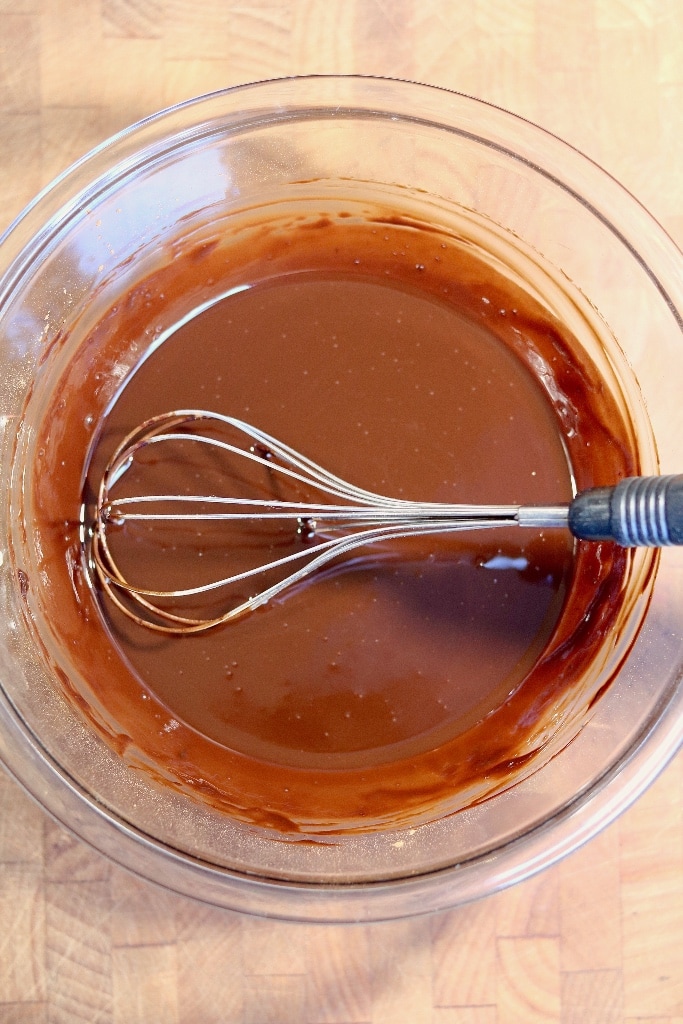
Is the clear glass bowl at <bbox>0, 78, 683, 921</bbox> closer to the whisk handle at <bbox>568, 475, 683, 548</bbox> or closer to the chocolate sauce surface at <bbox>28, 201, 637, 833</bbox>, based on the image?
the chocolate sauce surface at <bbox>28, 201, 637, 833</bbox>

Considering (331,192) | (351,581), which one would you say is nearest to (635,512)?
(351,581)

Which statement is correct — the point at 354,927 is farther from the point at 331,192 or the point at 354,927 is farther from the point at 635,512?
the point at 331,192

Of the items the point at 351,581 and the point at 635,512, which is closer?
the point at 635,512

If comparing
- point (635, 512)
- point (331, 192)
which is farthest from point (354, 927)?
point (331, 192)

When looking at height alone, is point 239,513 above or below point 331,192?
below

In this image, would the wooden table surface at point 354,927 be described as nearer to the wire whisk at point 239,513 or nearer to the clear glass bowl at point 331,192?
the clear glass bowl at point 331,192

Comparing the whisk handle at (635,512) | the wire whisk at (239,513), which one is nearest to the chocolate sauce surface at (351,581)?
the wire whisk at (239,513)

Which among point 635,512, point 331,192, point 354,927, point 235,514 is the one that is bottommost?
point 354,927
